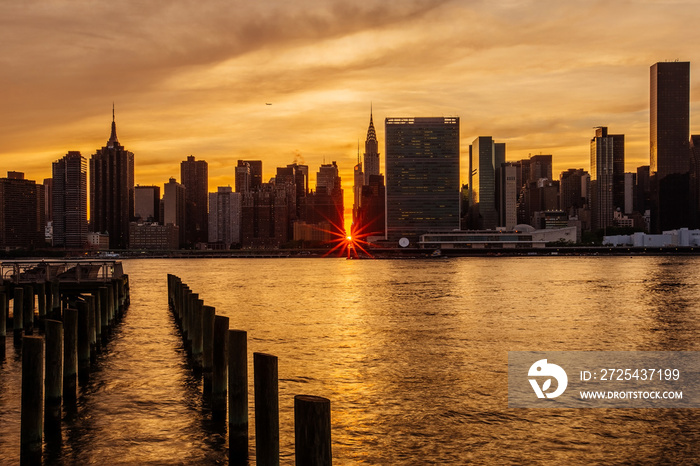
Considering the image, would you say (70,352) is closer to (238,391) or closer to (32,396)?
(32,396)

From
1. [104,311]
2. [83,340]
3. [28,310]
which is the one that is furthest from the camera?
[104,311]

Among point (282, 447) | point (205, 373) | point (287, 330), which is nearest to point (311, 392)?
point (205, 373)

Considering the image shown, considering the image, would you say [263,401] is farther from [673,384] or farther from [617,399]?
[673,384]

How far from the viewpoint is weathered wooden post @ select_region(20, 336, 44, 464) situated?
1501cm

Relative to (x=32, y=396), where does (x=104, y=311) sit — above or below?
below

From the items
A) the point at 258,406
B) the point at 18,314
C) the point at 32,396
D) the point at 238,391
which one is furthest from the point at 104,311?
the point at 258,406

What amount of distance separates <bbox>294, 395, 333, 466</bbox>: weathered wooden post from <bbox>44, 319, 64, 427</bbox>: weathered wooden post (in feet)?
32.0

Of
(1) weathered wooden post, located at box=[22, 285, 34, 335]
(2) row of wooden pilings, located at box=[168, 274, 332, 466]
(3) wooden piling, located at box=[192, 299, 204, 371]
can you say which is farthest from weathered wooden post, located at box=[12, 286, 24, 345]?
(2) row of wooden pilings, located at box=[168, 274, 332, 466]

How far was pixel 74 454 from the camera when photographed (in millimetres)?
17484

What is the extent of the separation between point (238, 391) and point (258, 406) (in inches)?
129

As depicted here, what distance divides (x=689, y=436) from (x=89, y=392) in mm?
20335

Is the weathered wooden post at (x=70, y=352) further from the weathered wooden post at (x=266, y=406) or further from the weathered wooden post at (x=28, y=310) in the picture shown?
the weathered wooden post at (x=28, y=310)

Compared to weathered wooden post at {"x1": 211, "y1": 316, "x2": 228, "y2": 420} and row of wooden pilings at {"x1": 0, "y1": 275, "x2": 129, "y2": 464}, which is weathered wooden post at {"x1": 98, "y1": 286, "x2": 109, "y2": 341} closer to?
row of wooden pilings at {"x1": 0, "y1": 275, "x2": 129, "y2": 464}

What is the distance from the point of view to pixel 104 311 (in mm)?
36000
